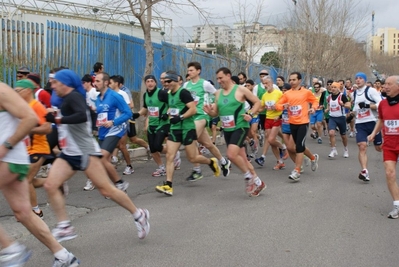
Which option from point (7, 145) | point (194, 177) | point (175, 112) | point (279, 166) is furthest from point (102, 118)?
point (279, 166)

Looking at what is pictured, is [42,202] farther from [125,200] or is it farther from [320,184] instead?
[320,184]

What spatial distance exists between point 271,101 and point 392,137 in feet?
14.4

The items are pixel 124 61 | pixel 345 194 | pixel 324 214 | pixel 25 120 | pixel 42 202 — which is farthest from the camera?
pixel 124 61

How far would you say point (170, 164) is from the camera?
8.40 metres

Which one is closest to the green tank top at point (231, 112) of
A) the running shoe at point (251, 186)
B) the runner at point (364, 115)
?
the running shoe at point (251, 186)

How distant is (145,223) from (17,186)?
68.1 inches

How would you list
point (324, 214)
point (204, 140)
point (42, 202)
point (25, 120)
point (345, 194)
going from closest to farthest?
1. point (25, 120)
2. point (324, 214)
3. point (42, 202)
4. point (345, 194)
5. point (204, 140)

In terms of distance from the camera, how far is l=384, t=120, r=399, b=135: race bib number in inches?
284

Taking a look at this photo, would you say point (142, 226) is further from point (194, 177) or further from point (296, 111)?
point (296, 111)

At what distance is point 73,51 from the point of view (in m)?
14.1

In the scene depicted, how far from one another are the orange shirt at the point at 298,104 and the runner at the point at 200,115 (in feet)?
4.58

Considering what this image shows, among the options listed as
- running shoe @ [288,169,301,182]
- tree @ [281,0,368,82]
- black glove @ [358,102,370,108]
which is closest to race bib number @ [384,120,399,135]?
black glove @ [358,102,370,108]

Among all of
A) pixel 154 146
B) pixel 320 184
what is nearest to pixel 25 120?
pixel 154 146

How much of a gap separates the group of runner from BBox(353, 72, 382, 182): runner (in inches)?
0.7
